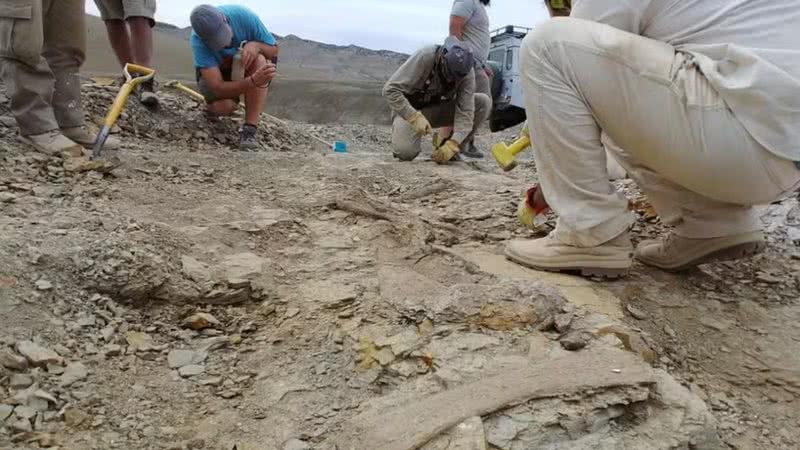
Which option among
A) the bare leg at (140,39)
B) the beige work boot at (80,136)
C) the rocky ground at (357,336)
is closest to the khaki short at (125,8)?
the bare leg at (140,39)

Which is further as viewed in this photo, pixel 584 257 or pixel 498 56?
pixel 498 56

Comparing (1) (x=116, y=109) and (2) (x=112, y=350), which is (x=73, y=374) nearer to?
(2) (x=112, y=350)

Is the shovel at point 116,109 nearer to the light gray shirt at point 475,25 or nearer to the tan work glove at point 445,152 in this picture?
the tan work glove at point 445,152

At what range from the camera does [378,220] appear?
226cm

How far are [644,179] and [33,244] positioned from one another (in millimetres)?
1711

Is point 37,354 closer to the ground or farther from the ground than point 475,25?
closer to the ground

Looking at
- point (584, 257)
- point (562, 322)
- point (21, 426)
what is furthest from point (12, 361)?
point (584, 257)

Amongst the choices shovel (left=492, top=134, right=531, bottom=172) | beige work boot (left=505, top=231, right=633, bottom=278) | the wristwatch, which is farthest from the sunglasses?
beige work boot (left=505, top=231, right=633, bottom=278)

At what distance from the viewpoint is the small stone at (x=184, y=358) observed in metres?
1.34

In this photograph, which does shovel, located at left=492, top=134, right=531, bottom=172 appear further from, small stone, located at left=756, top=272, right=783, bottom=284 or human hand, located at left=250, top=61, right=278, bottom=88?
human hand, located at left=250, top=61, right=278, bottom=88

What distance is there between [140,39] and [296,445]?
3.35 meters

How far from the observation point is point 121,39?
12.4 feet

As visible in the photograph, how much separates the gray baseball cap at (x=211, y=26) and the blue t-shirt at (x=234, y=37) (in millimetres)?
84

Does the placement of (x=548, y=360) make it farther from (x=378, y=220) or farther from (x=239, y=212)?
A: (x=239, y=212)
